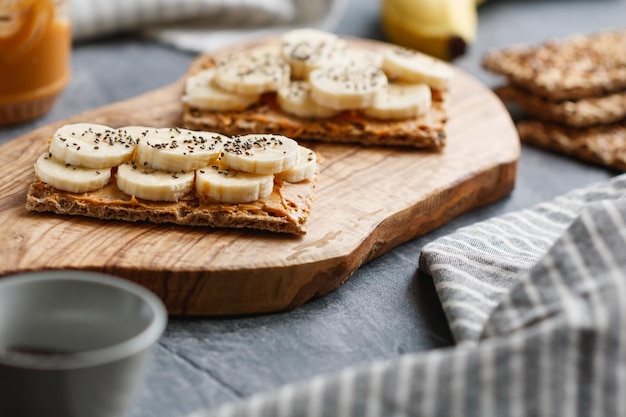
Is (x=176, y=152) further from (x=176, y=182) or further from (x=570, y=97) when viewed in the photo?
(x=570, y=97)

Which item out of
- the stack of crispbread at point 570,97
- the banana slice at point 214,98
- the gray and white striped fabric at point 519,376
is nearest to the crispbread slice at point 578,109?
the stack of crispbread at point 570,97

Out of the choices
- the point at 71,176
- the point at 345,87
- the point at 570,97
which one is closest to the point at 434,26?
the point at 570,97

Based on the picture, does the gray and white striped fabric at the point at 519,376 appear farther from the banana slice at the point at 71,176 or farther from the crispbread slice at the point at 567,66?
the crispbread slice at the point at 567,66

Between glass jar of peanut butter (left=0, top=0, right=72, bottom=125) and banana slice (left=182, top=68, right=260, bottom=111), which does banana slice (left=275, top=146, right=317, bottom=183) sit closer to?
banana slice (left=182, top=68, right=260, bottom=111)

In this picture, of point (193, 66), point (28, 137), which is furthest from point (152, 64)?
point (28, 137)

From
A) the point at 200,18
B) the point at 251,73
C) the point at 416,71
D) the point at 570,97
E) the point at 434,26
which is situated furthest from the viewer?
the point at 200,18
